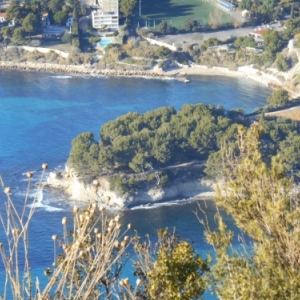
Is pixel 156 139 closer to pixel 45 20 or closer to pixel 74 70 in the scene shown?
pixel 74 70

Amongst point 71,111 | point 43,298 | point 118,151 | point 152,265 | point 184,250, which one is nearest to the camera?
point 43,298

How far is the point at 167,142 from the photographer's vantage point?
15742 mm

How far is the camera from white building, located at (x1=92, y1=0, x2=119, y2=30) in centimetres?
2800

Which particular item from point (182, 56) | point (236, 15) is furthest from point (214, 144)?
point (236, 15)

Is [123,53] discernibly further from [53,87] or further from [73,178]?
[73,178]

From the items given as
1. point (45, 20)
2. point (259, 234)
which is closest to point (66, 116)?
point (45, 20)

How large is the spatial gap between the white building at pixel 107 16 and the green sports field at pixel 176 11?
138cm

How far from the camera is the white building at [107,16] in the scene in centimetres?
2800

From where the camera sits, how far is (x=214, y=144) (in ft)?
53.3

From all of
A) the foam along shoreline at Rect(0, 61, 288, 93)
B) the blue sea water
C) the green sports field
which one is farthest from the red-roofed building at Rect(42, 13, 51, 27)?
the green sports field

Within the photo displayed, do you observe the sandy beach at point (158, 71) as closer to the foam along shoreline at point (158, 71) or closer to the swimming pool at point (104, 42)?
the foam along shoreline at point (158, 71)

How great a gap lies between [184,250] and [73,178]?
1140 centimetres

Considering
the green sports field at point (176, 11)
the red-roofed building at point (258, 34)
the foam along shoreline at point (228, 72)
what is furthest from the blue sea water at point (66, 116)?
the green sports field at point (176, 11)

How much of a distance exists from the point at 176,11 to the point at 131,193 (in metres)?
16.7
